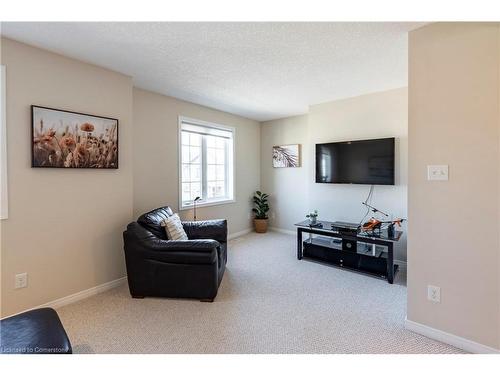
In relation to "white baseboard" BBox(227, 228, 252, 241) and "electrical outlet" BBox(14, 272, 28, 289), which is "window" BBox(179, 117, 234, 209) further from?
"electrical outlet" BBox(14, 272, 28, 289)

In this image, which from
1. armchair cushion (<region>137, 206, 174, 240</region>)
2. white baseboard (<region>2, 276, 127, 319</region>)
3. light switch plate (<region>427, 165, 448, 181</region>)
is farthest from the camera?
armchair cushion (<region>137, 206, 174, 240</region>)

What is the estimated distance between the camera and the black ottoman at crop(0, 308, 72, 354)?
3.92 ft

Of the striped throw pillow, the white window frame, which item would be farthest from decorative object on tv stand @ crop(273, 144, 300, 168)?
the white window frame

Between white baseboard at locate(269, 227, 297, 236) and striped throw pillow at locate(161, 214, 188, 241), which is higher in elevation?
striped throw pillow at locate(161, 214, 188, 241)

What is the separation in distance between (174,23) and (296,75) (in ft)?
4.89

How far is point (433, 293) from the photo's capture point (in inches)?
74.3

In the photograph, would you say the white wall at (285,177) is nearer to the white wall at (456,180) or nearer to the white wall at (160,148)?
the white wall at (160,148)

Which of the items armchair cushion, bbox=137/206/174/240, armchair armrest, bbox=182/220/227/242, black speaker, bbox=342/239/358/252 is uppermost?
armchair cushion, bbox=137/206/174/240

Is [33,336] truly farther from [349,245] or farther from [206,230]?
[349,245]

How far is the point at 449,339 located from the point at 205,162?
12.5ft

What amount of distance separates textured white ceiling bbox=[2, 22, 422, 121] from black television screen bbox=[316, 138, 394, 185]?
786 mm

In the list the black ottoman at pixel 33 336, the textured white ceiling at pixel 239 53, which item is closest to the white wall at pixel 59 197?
the textured white ceiling at pixel 239 53

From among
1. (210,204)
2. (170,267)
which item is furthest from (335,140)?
(170,267)
